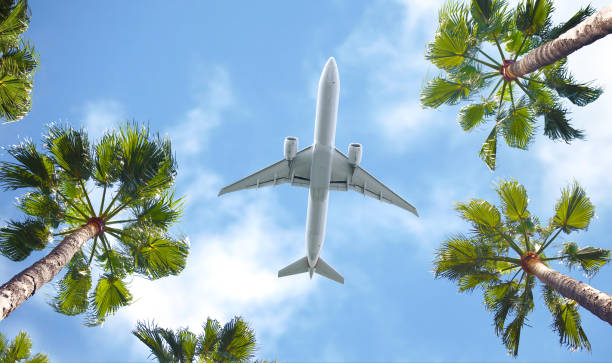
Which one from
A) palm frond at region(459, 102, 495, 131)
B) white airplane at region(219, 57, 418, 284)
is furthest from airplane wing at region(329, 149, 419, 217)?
palm frond at region(459, 102, 495, 131)

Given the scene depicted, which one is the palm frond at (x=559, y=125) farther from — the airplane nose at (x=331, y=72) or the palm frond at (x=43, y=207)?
the palm frond at (x=43, y=207)

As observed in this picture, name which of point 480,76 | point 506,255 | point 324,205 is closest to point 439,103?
point 480,76

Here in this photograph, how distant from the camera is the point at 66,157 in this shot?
368 inches

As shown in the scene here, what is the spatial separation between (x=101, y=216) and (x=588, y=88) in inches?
513

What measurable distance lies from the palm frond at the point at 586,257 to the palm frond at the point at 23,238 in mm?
12982

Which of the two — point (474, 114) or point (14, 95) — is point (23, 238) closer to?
point (14, 95)

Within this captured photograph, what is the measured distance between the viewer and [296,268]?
2175 cm

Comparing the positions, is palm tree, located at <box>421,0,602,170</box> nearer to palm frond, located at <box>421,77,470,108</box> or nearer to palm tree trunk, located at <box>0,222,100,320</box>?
palm frond, located at <box>421,77,470,108</box>

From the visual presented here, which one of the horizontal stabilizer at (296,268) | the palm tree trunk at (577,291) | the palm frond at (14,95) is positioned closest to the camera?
the palm tree trunk at (577,291)

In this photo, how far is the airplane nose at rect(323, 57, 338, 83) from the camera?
1606 centimetres

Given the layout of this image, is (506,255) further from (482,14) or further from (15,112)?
(15,112)

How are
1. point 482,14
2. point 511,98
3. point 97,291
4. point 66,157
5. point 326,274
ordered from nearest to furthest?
1. point 66,157
2. point 97,291
3. point 482,14
4. point 511,98
5. point 326,274

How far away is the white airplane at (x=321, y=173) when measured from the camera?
A: 53.2ft

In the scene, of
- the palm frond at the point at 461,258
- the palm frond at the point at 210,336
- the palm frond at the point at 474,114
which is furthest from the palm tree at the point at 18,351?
the palm frond at the point at 474,114
